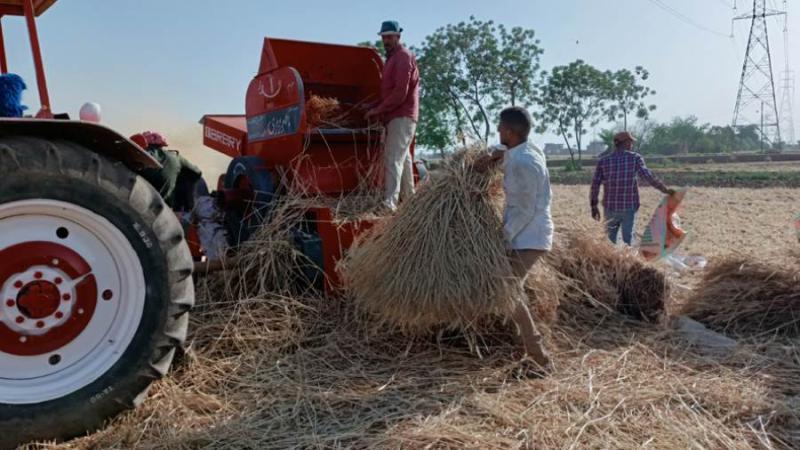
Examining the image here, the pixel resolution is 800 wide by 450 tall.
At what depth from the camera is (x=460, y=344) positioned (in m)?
4.02

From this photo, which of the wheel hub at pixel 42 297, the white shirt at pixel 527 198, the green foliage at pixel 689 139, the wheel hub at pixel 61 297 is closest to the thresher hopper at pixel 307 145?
the white shirt at pixel 527 198

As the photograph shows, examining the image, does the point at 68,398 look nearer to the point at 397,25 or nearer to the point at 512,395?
the point at 512,395

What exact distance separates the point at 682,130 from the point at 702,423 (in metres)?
64.3

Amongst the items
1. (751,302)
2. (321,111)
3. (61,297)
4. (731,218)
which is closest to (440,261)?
(61,297)

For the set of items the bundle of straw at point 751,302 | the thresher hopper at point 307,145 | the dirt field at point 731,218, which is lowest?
the dirt field at point 731,218

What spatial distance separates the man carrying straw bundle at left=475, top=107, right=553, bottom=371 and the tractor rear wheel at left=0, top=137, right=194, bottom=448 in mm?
1722

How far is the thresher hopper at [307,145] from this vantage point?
450cm

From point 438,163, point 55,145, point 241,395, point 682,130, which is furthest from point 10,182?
point 682,130

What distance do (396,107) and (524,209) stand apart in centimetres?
168

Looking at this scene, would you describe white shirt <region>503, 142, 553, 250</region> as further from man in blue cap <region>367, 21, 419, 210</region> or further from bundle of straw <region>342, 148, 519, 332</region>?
man in blue cap <region>367, 21, 419, 210</region>

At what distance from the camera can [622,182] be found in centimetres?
693

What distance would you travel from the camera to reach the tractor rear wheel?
278 centimetres

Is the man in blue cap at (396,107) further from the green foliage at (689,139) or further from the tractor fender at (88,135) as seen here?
the green foliage at (689,139)

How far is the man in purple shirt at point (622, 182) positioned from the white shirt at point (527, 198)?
3.39 m
